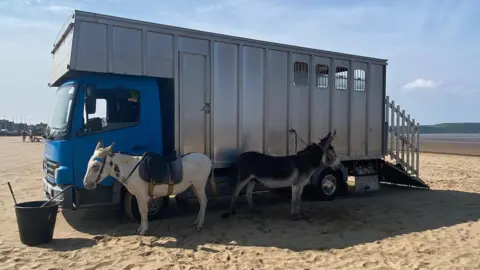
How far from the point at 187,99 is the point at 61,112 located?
2.37 meters

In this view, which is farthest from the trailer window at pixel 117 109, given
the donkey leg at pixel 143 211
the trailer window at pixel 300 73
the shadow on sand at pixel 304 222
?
the trailer window at pixel 300 73

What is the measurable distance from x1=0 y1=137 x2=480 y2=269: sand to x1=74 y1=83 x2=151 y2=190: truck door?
1302 millimetres

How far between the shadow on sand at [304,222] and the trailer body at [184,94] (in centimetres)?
104

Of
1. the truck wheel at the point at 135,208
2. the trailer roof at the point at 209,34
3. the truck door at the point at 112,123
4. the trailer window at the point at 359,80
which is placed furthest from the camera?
the trailer window at the point at 359,80

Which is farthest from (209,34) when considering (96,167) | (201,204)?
(96,167)

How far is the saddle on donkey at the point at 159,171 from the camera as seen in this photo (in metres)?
6.87

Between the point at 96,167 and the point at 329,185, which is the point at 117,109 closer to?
the point at 96,167

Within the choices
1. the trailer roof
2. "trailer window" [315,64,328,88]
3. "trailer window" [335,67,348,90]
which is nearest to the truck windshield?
the trailer roof

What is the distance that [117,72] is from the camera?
740 cm

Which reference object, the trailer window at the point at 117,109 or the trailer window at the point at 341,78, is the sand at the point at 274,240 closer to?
the trailer window at the point at 117,109

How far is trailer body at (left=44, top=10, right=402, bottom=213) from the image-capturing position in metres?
7.20

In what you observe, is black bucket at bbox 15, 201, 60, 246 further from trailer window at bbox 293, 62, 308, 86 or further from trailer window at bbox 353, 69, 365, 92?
trailer window at bbox 353, 69, 365, 92

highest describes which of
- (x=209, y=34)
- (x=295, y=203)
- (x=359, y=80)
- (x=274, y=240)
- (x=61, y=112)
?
(x=209, y=34)

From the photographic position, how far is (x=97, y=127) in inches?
288
